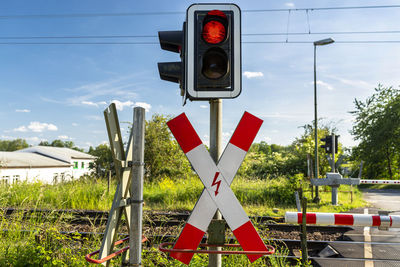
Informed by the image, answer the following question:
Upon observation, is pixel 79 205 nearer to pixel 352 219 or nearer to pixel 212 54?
pixel 352 219

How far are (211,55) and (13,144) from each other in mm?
114970

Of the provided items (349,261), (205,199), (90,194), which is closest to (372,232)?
(349,261)

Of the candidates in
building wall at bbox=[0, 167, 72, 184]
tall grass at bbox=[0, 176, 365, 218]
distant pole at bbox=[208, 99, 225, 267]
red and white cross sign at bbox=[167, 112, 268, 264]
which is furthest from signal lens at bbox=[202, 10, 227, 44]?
building wall at bbox=[0, 167, 72, 184]

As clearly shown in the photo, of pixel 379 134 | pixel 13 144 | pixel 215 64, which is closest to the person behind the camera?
pixel 215 64

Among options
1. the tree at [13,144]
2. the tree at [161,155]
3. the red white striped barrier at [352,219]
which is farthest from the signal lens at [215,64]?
the tree at [13,144]

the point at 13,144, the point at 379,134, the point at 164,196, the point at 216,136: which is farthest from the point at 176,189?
the point at 13,144

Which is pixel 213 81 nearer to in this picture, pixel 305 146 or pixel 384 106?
pixel 305 146

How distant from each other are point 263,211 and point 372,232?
313 centimetres

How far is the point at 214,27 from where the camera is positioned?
243cm

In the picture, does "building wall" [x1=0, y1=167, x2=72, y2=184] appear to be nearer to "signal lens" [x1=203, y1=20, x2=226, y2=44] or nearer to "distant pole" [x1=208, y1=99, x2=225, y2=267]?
"distant pole" [x1=208, y1=99, x2=225, y2=267]

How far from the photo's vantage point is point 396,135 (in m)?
30.9

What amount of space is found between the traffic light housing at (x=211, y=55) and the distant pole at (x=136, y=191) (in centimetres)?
52

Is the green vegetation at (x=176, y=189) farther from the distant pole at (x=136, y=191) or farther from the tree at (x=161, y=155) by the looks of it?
the distant pole at (x=136, y=191)

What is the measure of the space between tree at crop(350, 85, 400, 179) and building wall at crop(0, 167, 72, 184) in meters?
30.9
